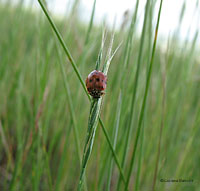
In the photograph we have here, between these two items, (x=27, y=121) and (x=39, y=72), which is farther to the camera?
(x=27, y=121)

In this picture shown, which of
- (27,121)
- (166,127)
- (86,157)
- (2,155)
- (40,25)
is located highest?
(40,25)

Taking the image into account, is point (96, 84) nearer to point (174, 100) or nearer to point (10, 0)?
point (174, 100)

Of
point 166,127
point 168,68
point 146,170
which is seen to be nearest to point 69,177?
point 146,170

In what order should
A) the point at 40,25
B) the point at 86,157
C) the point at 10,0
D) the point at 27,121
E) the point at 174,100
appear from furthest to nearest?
the point at 10,0, the point at 27,121, the point at 174,100, the point at 40,25, the point at 86,157

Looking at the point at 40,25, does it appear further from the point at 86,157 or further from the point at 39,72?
the point at 86,157

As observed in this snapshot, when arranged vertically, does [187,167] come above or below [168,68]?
below

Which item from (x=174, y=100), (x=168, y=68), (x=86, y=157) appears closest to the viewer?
(x=86, y=157)
